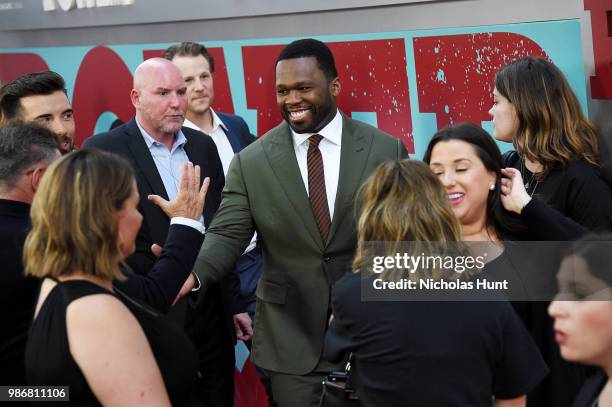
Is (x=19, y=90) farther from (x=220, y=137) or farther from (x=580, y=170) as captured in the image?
(x=580, y=170)

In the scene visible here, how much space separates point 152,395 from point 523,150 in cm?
200

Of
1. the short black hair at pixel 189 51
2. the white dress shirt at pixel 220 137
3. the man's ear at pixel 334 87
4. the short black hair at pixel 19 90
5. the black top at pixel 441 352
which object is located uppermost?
the short black hair at pixel 189 51

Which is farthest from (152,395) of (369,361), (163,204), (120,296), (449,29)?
(449,29)

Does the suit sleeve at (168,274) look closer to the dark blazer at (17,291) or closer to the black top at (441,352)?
the dark blazer at (17,291)

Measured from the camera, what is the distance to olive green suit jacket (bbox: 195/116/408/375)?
3.80 m

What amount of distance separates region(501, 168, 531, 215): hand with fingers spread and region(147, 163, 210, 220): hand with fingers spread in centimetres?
112

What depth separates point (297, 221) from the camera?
3826mm

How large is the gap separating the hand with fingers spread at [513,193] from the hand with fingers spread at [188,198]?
44.0 inches

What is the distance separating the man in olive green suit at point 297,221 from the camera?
381cm

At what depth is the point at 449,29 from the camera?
4176 millimetres

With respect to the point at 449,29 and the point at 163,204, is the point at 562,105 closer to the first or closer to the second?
the point at 449,29

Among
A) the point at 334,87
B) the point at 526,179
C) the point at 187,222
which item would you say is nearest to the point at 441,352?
the point at 187,222

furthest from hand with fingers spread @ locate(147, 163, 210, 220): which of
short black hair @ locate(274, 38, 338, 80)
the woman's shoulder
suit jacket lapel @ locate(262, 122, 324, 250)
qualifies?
the woman's shoulder

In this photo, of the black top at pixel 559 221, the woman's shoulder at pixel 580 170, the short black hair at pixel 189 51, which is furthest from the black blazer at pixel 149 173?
the woman's shoulder at pixel 580 170
